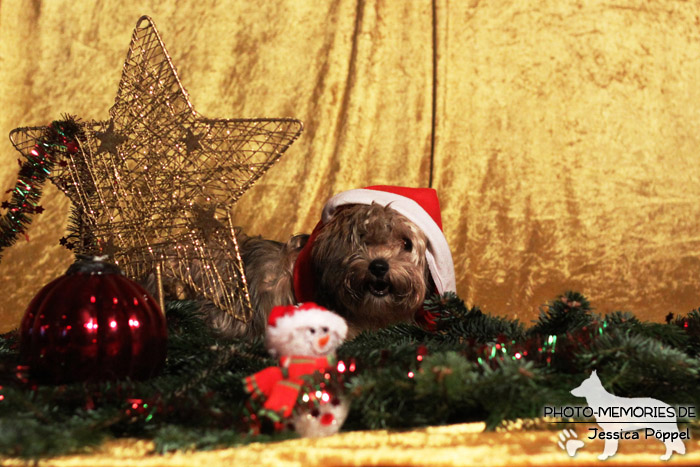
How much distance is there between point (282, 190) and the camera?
12.6 feet

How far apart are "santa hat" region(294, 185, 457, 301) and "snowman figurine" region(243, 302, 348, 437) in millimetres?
920

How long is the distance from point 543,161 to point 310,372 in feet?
9.29

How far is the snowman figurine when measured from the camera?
1.24 metres

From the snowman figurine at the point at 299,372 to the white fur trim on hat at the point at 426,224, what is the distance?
92cm

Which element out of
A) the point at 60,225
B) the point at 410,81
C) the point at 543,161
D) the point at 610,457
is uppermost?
the point at 410,81

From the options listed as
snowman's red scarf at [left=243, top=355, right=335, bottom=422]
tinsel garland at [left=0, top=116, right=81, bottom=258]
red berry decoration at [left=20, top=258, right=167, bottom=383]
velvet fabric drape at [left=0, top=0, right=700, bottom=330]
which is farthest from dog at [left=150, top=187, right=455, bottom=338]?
velvet fabric drape at [left=0, top=0, right=700, bottom=330]

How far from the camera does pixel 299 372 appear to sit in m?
1.30

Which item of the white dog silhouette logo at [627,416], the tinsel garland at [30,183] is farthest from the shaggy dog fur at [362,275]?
the white dog silhouette logo at [627,416]

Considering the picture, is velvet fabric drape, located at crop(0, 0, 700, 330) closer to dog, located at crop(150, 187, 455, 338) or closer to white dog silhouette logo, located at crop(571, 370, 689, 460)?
dog, located at crop(150, 187, 455, 338)

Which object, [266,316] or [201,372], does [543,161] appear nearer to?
[266,316]

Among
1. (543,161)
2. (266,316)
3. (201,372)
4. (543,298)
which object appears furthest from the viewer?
(543,161)

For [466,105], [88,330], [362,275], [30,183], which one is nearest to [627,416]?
[88,330]

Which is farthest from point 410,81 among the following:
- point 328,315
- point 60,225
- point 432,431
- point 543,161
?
point 432,431

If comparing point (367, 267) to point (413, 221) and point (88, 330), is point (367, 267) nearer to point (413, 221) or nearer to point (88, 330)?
point (413, 221)
